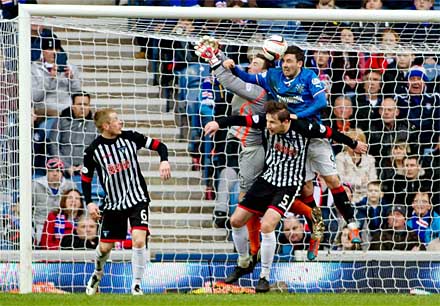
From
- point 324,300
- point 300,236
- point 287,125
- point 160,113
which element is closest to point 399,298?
point 324,300

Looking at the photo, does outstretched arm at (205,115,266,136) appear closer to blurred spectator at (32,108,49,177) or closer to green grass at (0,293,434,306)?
green grass at (0,293,434,306)

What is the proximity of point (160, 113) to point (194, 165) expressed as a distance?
28.2 inches

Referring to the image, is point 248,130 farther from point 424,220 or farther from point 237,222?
point 424,220

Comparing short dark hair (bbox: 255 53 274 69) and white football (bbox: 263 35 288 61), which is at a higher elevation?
white football (bbox: 263 35 288 61)

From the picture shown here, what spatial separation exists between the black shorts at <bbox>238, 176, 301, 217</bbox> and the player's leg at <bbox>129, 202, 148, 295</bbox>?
1.03 m

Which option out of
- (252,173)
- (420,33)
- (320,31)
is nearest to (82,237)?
(252,173)

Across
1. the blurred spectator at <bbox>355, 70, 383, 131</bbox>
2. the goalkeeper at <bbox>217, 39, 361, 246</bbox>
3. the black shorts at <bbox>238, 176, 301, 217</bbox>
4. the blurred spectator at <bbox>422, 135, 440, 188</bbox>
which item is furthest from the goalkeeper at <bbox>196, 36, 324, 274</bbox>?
the blurred spectator at <bbox>422, 135, 440, 188</bbox>

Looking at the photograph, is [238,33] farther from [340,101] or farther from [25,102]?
[25,102]

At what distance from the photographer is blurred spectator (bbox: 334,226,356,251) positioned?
13695 millimetres

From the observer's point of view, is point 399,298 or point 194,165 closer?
point 399,298

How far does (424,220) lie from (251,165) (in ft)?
8.08

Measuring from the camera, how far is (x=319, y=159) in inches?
483

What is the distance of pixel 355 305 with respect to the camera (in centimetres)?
1019

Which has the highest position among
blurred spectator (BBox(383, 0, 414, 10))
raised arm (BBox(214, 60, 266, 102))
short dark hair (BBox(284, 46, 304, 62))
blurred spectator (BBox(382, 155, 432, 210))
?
blurred spectator (BBox(383, 0, 414, 10))
